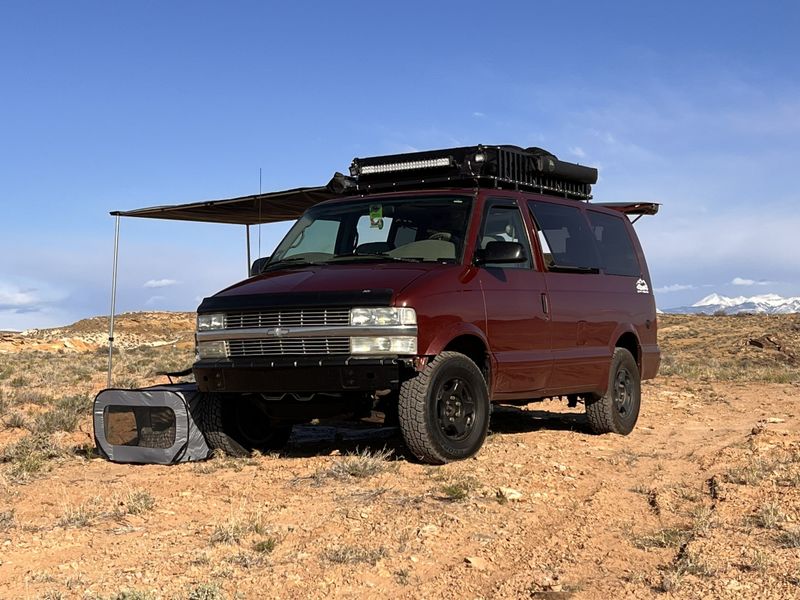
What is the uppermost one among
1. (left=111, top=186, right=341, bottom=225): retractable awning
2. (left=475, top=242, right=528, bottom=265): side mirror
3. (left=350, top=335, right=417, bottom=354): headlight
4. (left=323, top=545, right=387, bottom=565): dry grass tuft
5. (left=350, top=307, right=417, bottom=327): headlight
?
(left=111, top=186, right=341, bottom=225): retractable awning

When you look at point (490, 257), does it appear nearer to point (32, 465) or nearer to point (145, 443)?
point (145, 443)

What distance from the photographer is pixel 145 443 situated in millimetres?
7793

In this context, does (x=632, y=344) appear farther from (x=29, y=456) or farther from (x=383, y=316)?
(x=29, y=456)

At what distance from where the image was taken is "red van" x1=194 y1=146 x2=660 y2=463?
6.75 m

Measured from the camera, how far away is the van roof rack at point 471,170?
8.23m

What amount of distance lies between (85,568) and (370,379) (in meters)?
2.62

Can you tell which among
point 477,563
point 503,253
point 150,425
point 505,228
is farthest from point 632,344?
point 477,563

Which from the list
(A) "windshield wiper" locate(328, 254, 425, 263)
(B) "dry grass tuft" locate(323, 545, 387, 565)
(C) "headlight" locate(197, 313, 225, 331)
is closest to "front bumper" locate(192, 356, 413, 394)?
(C) "headlight" locate(197, 313, 225, 331)

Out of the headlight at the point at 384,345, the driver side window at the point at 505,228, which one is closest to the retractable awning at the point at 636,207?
the driver side window at the point at 505,228

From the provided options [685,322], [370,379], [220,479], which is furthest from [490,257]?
[685,322]

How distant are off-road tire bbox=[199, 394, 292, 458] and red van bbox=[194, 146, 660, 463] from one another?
1 cm

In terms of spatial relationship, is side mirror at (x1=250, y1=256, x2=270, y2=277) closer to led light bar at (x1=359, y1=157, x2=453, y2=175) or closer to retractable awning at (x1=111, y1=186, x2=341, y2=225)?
led light bar at (x1=359, y1=157, x2=453, y2=175)

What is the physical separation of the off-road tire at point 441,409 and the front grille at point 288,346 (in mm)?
547

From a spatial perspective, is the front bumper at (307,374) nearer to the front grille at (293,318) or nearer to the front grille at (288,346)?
the front grille at (288,346)
